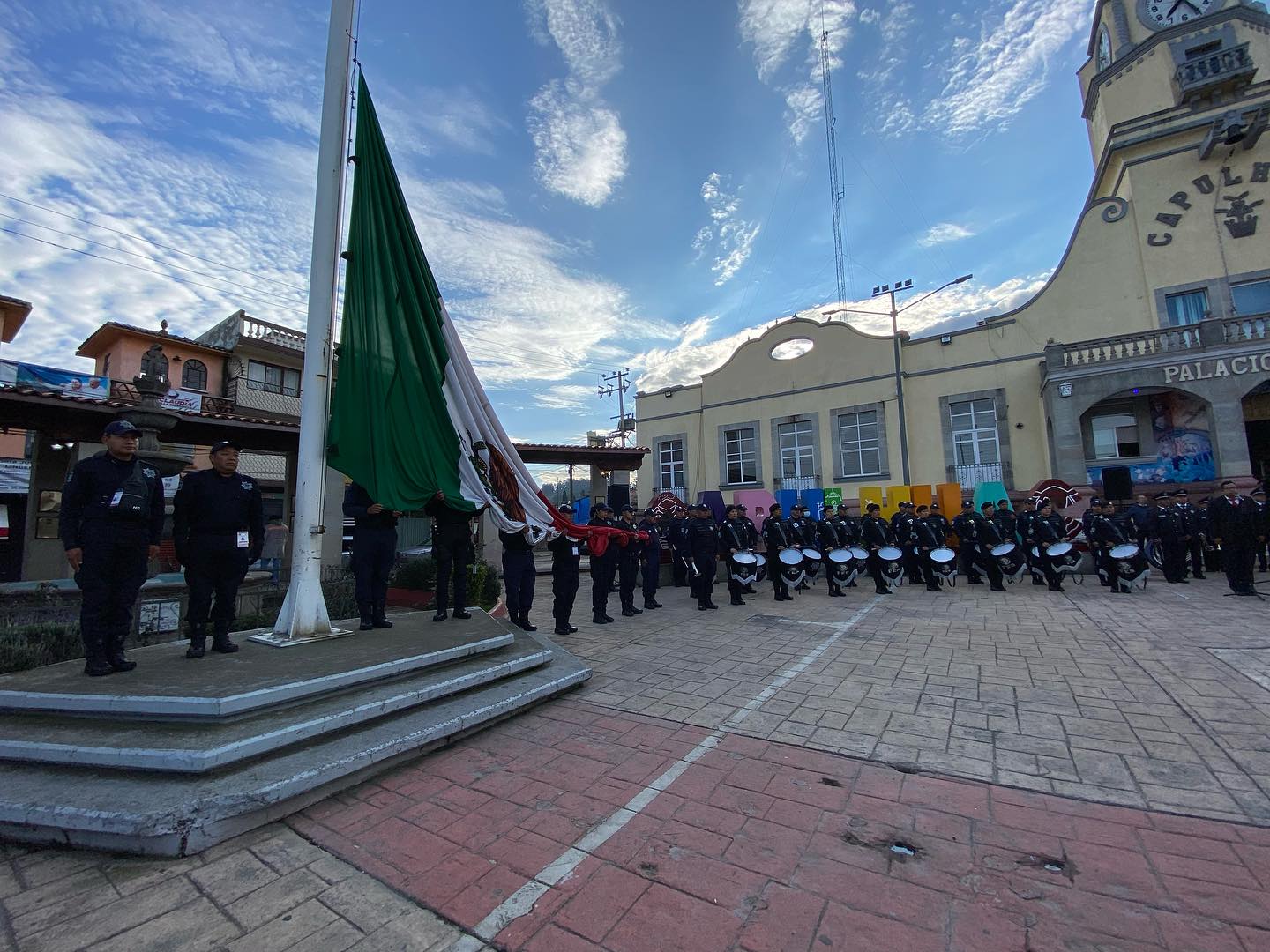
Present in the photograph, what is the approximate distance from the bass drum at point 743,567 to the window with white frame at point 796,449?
41.5ft

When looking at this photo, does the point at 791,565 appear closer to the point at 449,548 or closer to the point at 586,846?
the point at 449,548

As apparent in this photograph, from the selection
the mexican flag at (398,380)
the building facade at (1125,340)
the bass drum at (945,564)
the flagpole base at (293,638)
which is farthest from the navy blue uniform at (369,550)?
the building facade at (1125,340)

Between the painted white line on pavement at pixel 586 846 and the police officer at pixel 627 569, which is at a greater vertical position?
the police officer at pixel 627 569

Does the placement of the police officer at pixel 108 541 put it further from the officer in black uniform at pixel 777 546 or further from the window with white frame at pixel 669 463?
the window with white frame at pixel 669 463

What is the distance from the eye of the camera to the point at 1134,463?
630 inches

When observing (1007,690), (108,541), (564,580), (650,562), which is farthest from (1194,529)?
(108,541)

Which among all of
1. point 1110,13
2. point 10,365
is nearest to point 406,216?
point 10,365

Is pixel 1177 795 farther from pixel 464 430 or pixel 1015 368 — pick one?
pixel 1015 368

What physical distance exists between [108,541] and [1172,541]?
15676 millimetres

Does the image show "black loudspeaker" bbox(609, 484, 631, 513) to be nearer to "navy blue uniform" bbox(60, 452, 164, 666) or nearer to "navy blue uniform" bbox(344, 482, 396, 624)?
"navy blue uniform" bbox(344, 482, 396, 624)

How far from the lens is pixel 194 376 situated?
68.4 ft

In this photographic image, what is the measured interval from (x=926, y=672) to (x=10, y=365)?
1999 centimetres

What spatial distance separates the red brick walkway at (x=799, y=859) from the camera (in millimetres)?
1936

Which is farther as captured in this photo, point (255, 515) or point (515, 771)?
point (255, 515)
